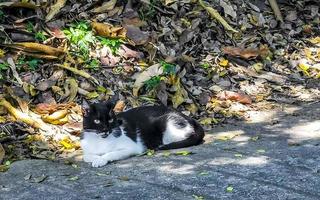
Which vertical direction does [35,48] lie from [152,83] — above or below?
above

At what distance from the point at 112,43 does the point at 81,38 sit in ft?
1.37

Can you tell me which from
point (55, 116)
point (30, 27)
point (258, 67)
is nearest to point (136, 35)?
point (30, 27)

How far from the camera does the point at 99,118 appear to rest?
6074 millimetres

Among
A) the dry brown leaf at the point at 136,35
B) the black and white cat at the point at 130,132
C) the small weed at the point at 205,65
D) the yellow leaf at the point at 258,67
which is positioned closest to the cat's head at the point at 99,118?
the black and white cat at the point at 130,132

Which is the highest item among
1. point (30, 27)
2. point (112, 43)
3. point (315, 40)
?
point (30, 27)

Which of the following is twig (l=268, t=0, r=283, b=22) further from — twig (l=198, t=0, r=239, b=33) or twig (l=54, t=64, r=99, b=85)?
twig (l=54, t=64, r=99, b=85)

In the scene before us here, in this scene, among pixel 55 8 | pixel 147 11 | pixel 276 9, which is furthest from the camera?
pixel 276 9

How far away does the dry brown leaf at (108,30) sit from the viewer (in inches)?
339

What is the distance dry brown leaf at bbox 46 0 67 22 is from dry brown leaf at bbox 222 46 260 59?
7.86ft

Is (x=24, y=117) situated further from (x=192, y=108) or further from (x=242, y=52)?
(x=242, y=52)

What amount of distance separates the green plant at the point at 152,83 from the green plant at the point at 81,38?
2.94ft

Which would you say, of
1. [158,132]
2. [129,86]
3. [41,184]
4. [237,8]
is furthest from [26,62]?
[237,8]

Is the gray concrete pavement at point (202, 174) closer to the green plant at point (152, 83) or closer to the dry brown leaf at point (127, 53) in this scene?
the green plant at point (152, 83)

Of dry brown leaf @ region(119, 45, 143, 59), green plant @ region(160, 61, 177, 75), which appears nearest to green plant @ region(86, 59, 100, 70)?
dry brown leaf @ region(119, 45, 143, 59)
